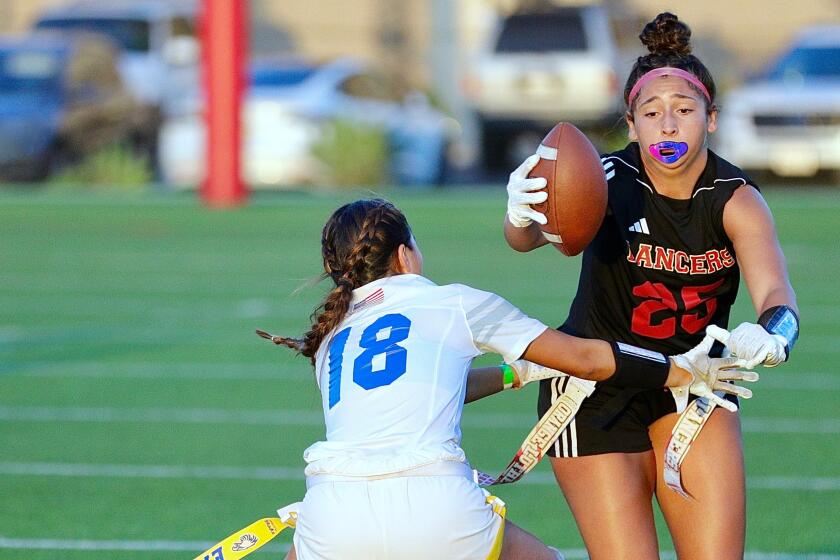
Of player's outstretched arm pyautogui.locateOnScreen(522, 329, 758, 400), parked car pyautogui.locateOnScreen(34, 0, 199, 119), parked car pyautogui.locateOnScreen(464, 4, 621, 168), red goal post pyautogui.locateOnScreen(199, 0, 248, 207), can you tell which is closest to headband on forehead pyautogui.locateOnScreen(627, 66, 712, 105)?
player's outstretched arm pyautogui.locateOnScreen(522, 329, 758, 400)

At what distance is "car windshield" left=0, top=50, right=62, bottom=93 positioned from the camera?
20547mm

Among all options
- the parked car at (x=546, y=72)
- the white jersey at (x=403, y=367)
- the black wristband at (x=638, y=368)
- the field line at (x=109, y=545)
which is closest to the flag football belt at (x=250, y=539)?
the white jersey at (x=403, y=367)

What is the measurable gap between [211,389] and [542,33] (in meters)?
14.8

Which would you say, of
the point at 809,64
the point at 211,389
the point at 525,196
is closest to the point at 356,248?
the point at 525,196

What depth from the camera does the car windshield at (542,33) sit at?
22609mm

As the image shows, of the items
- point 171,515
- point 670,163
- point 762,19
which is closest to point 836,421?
point 171,515

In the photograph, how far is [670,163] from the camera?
422 centimetres

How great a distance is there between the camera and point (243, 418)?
328 inches

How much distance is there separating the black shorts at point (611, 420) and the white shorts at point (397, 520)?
709 mm

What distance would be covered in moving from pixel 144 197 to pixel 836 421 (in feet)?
40.1

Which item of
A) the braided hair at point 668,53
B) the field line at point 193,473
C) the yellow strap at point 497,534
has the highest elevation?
the braided hair at point 668,53

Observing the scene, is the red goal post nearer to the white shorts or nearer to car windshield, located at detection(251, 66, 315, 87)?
car windshield, located at detection(251, 66, 315, 87)

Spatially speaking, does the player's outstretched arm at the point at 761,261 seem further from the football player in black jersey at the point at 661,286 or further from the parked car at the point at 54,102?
the parked car at the point at 54,102

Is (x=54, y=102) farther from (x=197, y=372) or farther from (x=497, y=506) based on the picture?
(x=497, y=506)
